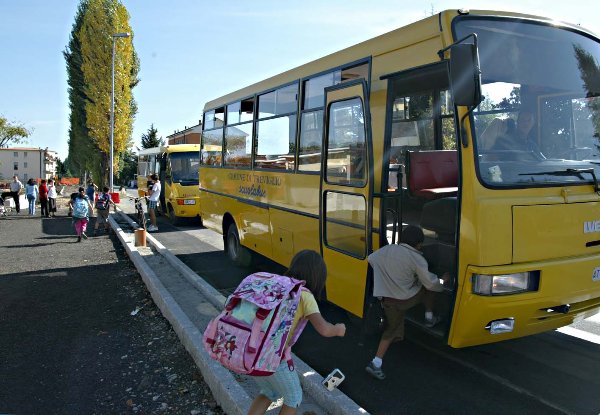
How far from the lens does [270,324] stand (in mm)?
2664

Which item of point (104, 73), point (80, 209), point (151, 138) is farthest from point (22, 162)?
point (80, 209)

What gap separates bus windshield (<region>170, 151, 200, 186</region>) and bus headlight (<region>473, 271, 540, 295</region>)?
14208 mm

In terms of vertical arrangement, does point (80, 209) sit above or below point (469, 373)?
above

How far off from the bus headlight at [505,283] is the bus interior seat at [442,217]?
2.80ft

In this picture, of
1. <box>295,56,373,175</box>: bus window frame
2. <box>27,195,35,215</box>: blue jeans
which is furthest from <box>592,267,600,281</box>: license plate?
<box>27,195,35,215</box>: blue jeans

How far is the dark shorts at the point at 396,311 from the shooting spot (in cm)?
419

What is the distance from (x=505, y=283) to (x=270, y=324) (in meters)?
2.07

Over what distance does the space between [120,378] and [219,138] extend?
236 inches

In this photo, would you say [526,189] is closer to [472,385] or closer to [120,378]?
[472,385]

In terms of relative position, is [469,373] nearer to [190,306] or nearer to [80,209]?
[190,306]

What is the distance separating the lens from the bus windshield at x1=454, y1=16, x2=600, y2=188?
3.90 metres

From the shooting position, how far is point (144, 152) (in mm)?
22844

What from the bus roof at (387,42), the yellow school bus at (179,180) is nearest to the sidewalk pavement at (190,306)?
the bus roof at (387,42)

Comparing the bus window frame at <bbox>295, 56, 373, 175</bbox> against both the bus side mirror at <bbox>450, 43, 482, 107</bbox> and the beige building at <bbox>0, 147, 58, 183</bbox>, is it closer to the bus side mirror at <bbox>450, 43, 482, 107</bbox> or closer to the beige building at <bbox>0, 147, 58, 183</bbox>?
the bus side mirror at <bbox>450, 43, 482, 107</bbox>
